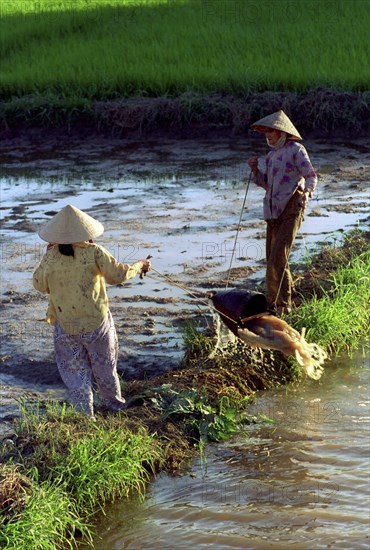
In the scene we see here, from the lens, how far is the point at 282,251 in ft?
20.1

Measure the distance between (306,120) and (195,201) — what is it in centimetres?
259

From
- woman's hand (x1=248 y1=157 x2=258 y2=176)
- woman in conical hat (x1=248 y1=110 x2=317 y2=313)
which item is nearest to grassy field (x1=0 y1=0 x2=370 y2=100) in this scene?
woman in conical hat (x1=248 y1=110 x2=317 y2=313)

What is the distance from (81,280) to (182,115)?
295 inches

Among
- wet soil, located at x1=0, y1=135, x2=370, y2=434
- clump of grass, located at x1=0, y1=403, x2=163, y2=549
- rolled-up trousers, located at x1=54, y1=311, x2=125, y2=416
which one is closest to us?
clump of grass, located at x1=0, y1=403, x2=163, y2=549

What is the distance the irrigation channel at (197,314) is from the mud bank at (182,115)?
252 mm

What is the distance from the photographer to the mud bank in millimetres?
11531

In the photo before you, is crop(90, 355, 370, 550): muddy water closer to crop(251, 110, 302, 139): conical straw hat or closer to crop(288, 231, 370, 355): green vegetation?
crop(288, 231, 370, 355): green vegetation

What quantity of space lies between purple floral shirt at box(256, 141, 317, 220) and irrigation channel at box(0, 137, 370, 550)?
96 centimetres

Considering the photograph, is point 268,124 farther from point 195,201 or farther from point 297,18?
point 297,18

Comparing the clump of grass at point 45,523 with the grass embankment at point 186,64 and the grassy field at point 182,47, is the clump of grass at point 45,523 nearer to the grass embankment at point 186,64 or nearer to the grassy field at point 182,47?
the grass embankment at point 186,64

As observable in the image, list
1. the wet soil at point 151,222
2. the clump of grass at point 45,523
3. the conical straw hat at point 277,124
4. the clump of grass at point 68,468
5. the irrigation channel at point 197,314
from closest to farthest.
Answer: the clump of grass at point 45,523, the clump of grass at point 68,468, the irrigation channel at point 197,314, the conical straw hat at point 277,124, the wet soil at point 151,222

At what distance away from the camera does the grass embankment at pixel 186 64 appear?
463 inches

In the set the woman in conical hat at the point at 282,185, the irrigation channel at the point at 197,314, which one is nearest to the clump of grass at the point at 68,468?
the irrigation channel at the point at 197,314

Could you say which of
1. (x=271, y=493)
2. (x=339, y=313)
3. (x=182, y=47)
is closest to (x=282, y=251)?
(x=339, y=313)
